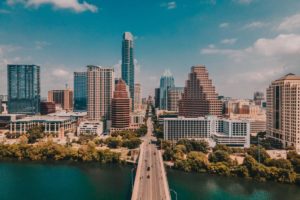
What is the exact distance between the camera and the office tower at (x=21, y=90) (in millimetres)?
173750

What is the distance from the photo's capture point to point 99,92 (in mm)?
131750

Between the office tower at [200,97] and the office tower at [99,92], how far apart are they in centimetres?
4065

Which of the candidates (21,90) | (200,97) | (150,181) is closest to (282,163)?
(150,181)

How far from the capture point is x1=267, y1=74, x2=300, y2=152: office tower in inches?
3083

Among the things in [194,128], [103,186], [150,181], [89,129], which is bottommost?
[103,186]

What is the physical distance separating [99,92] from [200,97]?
51.6 meters

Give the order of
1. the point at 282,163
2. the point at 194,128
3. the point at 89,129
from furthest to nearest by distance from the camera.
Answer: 1. the point at 89,129
2. the point at 194,128
3. the point at 282,163

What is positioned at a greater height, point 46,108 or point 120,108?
point 120,108

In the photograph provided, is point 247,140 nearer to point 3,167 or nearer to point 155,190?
point 155,190

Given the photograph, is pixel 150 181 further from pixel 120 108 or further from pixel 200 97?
pixel 200 97

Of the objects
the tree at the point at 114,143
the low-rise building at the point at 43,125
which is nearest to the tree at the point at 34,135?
the low-rise building at the point at 43,125

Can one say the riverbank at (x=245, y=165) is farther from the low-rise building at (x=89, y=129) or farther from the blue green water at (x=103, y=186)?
the low-rise building at (x=89, y=129)

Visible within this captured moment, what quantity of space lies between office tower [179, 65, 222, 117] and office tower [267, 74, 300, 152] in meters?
22.7

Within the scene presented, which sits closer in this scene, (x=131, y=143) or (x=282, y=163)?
(x=282, y=163)
